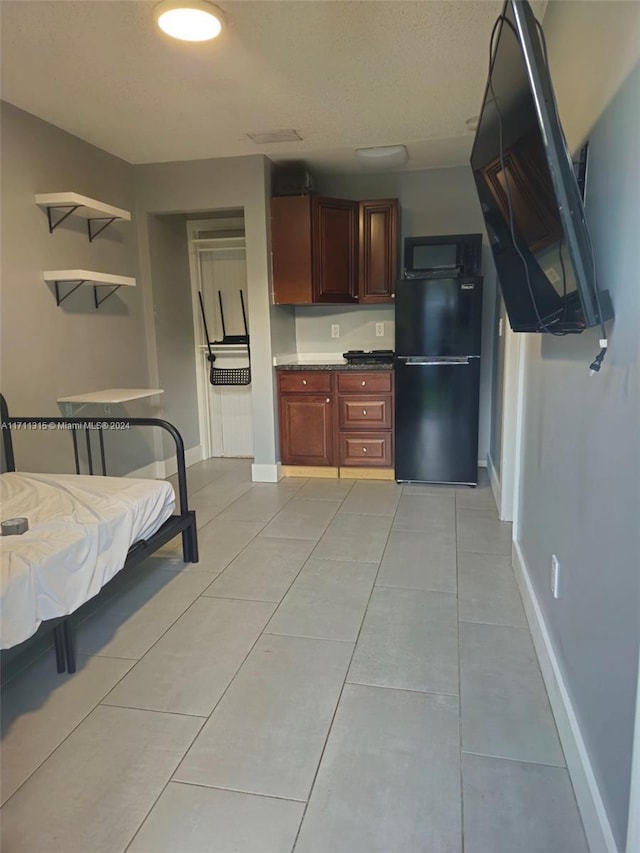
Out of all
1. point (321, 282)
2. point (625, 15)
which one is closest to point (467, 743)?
point (625, 15)

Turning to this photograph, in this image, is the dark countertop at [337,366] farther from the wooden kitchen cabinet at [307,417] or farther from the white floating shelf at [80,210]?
the white floating shelf at [80,210]

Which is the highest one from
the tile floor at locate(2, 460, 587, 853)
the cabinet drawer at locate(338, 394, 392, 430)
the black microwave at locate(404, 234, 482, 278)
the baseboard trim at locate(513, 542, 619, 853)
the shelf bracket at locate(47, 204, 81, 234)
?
the shelf bracket at locate(47, 204, 81, 234)

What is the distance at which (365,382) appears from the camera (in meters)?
4.26

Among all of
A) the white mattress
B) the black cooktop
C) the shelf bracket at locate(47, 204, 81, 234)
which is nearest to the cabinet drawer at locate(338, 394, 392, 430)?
the black cooktop

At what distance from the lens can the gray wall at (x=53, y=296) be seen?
116 inches

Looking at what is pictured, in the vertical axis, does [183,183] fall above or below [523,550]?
above

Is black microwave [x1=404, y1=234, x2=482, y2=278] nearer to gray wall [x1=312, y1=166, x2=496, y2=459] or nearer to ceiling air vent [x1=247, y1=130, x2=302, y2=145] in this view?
gray wall [x1=312, y1=166, x2=496, y2=459]

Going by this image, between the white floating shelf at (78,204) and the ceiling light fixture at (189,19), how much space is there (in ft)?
3.89

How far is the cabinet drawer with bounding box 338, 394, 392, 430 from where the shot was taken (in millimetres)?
4258

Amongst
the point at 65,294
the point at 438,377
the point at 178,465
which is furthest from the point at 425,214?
the point at 178,465

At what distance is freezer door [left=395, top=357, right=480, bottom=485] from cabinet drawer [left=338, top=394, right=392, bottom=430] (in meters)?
0.13

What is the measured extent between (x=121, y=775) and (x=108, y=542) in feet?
2.82

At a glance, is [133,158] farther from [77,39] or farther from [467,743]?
[467,743]

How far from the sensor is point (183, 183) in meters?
4.11
